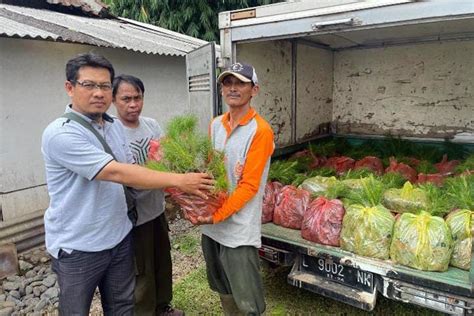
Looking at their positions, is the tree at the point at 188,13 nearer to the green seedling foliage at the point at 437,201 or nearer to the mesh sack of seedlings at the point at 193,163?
the green seedling foliage at the point at 437,201

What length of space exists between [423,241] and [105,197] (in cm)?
194

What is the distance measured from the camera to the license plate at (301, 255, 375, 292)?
2.49 metres

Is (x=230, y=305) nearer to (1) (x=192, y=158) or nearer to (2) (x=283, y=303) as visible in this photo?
(2) (x=283, y=303)

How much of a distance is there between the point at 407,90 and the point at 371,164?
4.98 feet

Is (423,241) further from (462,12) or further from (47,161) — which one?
(47,161)

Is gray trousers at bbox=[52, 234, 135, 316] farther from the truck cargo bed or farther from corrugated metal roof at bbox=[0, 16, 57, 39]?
corrugated metal roof at bbox=[0, 16, 57, 39]

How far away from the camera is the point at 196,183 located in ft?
6.37

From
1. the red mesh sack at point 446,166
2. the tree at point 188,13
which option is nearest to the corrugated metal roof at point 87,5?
the tree at point 188,13

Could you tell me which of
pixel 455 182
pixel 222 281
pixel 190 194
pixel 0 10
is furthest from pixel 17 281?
pixel 455 182

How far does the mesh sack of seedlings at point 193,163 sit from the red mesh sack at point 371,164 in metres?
2.39

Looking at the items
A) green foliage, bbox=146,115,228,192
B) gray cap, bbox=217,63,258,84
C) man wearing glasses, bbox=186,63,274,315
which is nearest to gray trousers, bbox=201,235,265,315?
man wearing glasses, bbox=186,63,274,315

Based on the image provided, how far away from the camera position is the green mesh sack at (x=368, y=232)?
253 centimetres

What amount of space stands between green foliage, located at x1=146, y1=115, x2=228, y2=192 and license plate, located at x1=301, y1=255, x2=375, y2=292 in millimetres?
1087

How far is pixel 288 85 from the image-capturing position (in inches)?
181
